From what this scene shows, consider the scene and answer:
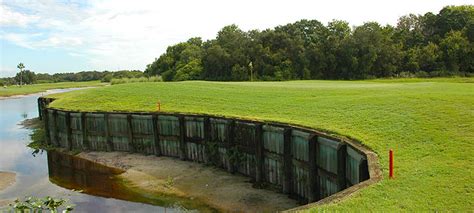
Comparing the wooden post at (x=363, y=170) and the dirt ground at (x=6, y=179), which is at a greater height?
the wooden post at (x=363, y=170)

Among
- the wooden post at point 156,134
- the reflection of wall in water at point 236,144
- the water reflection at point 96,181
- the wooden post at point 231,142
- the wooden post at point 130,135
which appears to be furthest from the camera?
the wooden post at point 130,135

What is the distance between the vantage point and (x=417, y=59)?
223 ft

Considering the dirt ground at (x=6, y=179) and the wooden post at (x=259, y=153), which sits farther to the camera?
the dirt ground at (x=6, y=179)

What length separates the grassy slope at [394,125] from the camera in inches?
380

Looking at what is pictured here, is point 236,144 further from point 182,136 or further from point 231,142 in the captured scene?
point 182,136

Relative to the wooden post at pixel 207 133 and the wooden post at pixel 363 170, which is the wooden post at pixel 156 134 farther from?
the wooden post at pixel 363 170

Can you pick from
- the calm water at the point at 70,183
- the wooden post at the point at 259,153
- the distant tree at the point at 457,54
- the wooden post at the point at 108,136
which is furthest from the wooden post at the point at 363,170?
the distant tree at the point at 457,54

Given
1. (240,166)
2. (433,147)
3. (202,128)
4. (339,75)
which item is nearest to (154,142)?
(202,128)

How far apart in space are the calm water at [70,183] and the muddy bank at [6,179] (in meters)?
0.29

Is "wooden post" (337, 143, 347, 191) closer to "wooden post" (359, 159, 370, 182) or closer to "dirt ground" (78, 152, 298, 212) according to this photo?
"wooden post" (359, 159, 370, 182)

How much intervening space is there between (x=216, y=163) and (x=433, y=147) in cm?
1287

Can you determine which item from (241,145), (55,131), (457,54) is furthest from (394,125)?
(457,54)

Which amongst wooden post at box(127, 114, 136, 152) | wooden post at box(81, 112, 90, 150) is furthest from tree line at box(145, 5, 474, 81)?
wooden post at box(127, 114, 136, 152)

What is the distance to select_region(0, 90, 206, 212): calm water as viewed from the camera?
18562 mm
